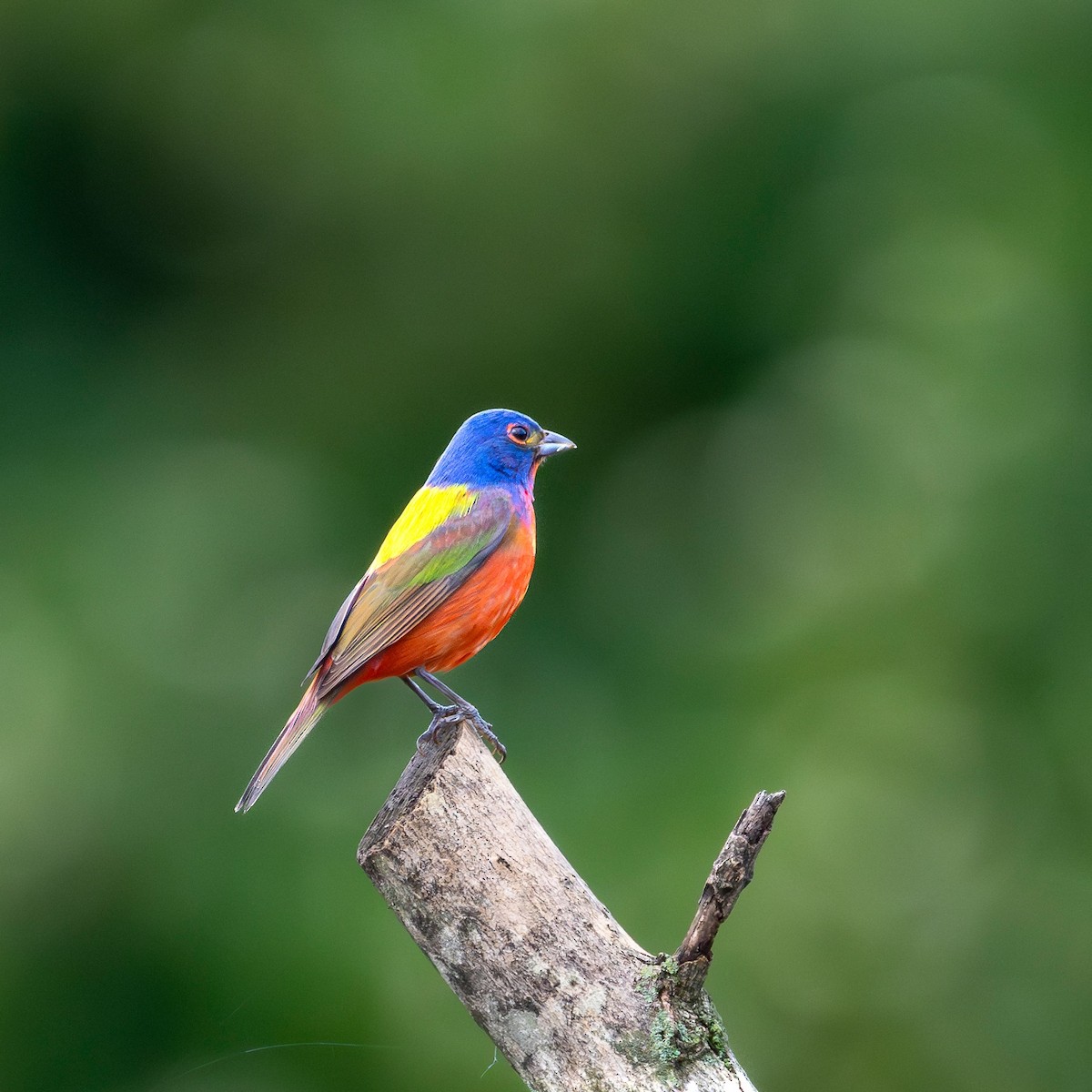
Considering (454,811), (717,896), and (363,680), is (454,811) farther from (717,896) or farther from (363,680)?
(363,680)

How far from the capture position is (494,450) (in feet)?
17.1

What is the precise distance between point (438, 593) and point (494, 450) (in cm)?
81

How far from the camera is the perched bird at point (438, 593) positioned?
14.6ft

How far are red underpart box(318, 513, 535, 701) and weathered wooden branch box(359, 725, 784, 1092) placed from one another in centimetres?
105

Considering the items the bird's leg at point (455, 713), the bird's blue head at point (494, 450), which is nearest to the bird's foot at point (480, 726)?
the bird's leg at point (455, 713)

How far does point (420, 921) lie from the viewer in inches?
133

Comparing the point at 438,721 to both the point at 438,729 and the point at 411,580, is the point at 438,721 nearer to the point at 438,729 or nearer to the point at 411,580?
the point at 438,729

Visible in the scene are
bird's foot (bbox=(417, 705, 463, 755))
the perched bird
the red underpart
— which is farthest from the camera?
the red underpart

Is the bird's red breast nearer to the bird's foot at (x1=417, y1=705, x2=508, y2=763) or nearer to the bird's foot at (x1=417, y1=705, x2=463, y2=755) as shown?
the bird's foot at (x1=417, y1=705, x2=508, y2=763)

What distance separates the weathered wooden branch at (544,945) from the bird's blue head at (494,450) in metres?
1.83

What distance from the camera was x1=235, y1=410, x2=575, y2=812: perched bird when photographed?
445cm

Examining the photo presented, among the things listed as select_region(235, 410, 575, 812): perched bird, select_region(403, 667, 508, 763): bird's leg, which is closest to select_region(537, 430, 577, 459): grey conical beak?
select_region(235, 410, 575, 812): perched bird

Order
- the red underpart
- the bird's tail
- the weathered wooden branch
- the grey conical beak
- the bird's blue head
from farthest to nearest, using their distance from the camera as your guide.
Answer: the grey conical beak, the bird's blue head, the red underpart, the bird's tail, the weathered wooden branch

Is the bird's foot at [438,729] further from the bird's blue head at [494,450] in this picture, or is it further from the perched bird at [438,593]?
the bird's blue head at [494,450]
